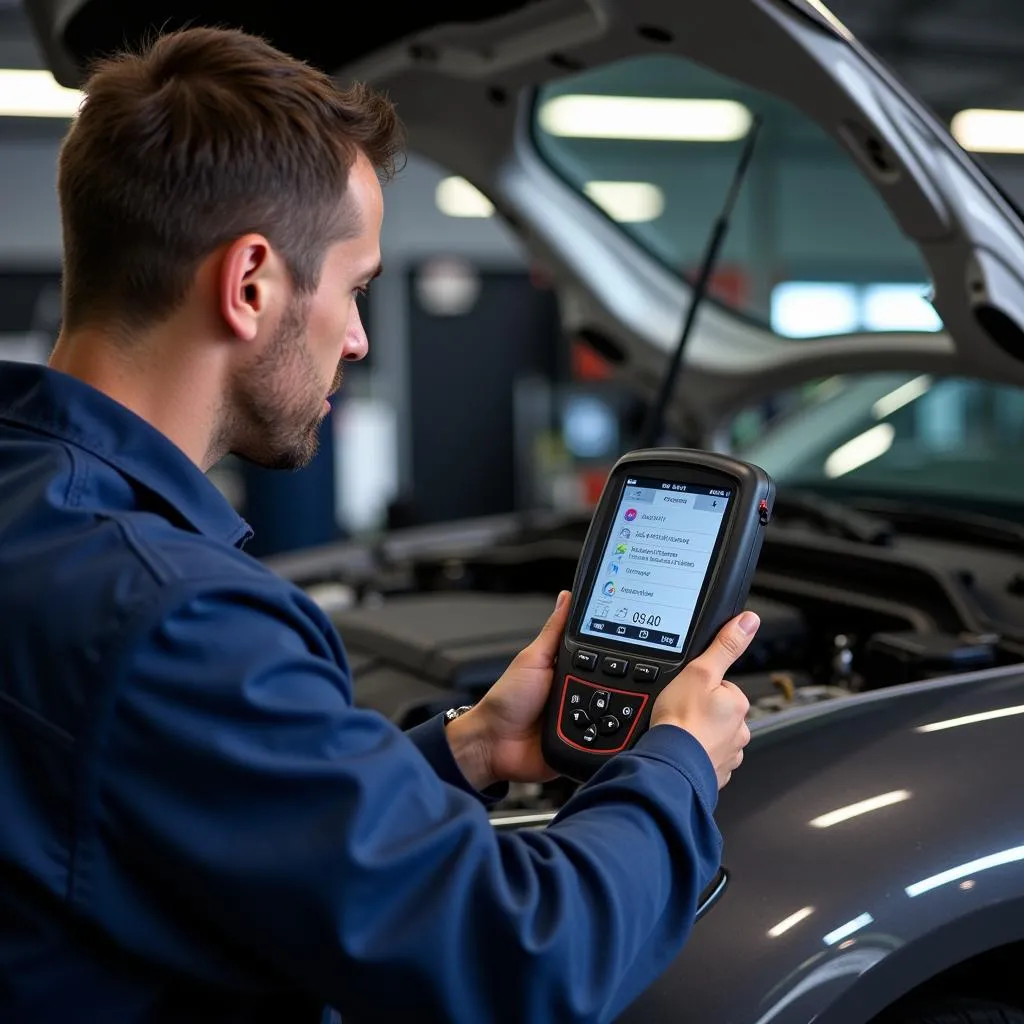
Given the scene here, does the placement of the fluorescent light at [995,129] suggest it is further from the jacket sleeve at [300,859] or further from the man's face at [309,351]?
the jacket sleeve at [300,859]

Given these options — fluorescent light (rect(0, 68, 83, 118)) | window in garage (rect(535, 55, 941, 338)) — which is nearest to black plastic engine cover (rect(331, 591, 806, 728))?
window in garage (rect(535, 55, 941, 338))

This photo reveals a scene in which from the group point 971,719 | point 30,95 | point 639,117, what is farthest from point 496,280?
point 971,719

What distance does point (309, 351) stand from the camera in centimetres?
101

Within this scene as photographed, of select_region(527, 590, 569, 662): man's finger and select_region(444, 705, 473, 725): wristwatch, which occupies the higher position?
select_region(527, 590, 569, 662): man's finger

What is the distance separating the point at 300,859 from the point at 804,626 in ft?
4.08

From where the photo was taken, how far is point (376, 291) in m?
10.1

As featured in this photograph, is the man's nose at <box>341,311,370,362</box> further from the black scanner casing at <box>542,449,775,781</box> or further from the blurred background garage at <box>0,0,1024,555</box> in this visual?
the blurred background garage at <box>0,0,1024,555</box>

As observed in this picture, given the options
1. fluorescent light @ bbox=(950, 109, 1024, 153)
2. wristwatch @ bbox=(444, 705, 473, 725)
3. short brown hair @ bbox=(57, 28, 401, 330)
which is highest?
short brown hair @ bbox=(57, 28, 401, 330)

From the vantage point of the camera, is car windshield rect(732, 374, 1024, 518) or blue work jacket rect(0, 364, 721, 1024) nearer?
blue work jacket rect(0, 364, 721, 1024)

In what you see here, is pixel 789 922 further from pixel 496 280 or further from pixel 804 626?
pixel 496 280

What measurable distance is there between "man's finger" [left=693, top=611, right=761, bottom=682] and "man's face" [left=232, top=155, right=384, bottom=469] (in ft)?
1.26

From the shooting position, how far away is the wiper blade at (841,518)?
6.88 ft

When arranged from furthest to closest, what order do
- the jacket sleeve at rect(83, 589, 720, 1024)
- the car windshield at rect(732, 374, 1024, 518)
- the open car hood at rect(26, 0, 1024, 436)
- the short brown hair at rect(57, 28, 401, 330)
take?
1. the car windshield at rect(732, 374, 1024, 518)
2. the open car hood at rect(26, 0, 1024, 436)
3. the short brown hair at rect(57, 28, 401, 330)
4. the jacket sleeve at rect(83, 589, 720, 1024)

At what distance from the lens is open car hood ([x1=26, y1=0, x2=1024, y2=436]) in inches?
64.6
